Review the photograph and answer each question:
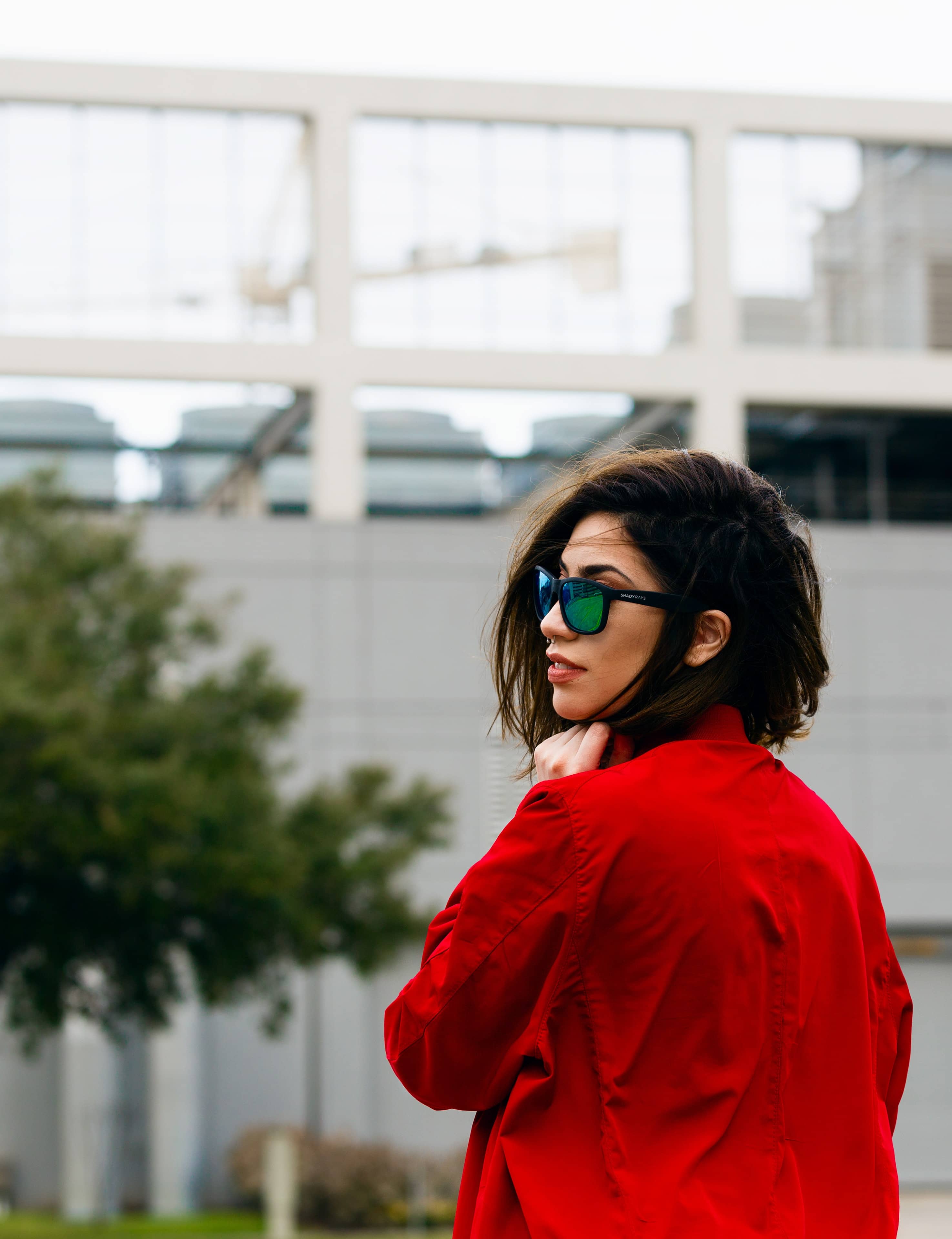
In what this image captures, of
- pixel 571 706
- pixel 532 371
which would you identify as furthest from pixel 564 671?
pixel 532 371

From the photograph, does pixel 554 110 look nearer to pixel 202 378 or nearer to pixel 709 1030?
pixel 202 378

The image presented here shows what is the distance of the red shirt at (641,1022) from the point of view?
1502 mm

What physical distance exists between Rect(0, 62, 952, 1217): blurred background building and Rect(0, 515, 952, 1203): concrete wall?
0.04 m

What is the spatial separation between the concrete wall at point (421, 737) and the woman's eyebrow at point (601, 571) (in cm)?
1509

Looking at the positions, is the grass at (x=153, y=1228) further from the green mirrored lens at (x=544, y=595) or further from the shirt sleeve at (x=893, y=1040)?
the green mirrored lens at (x=544, y=595)

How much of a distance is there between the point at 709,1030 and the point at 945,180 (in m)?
19.8

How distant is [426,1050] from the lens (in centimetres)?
155

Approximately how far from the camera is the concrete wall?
57.4 feet

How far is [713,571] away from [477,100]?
1775 centimetres

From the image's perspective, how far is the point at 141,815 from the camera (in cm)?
1178

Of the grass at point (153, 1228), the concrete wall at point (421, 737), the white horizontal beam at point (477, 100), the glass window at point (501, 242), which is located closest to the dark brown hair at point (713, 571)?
the grass at point (153, 1228)

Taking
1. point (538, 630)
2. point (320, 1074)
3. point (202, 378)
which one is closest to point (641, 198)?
point (202, 378)

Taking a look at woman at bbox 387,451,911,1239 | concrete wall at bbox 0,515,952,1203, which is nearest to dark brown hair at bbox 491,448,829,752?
woman at bbox 387,451,911,1239

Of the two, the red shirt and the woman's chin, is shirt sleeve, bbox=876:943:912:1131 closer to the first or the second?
the red shirt
